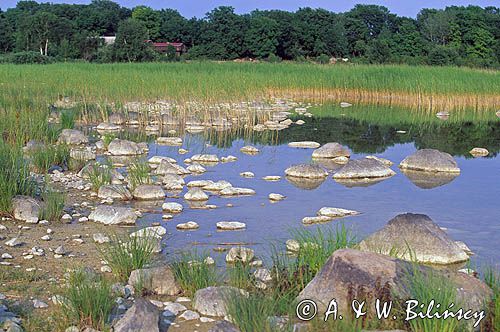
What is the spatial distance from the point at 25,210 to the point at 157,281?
2176 mm

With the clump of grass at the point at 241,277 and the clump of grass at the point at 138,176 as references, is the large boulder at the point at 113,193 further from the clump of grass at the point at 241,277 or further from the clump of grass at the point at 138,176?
the clump of grass at the point at 241,277

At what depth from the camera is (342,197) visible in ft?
25.7

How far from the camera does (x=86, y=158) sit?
9.29 meters

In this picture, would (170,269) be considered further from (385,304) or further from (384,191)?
(384,191)

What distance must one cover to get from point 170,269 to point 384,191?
4199 mm

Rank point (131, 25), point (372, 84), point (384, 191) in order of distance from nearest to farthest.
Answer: point (384, 191), point (372, 84), point (131, 25)

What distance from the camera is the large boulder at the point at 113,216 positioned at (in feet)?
20.6

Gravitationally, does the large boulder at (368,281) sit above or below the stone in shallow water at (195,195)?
above

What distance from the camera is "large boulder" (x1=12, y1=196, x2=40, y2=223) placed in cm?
616

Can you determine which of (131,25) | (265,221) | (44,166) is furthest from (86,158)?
(131,25)

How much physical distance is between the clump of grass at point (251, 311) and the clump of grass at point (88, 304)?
66 cm

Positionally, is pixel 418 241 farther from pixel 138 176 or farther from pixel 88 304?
pixel 138 176

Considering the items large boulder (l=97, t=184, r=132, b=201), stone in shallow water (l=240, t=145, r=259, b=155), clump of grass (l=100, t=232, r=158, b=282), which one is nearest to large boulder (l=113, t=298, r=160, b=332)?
clump of grass (l=100, t=232, r=158, b=282)

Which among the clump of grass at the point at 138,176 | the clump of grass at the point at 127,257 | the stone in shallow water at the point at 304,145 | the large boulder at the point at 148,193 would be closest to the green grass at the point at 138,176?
the clump of grass at the point at 138,176
